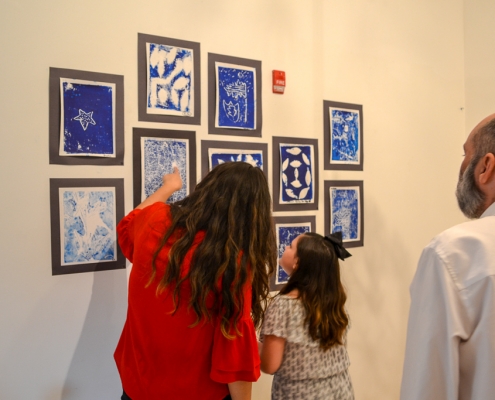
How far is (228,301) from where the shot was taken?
1.33 metres

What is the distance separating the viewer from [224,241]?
136 cm

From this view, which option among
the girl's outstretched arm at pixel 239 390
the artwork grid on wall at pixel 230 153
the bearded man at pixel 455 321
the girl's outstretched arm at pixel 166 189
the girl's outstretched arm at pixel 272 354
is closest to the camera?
the bearded man at pixel 455 321

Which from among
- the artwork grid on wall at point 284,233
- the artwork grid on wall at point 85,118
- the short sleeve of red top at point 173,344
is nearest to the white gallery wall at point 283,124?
the artwork grid on wall at point 85,118

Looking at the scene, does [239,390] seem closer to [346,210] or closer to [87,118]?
[87,118]

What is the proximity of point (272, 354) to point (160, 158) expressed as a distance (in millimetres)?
955

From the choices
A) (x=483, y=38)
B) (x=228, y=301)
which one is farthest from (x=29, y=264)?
(x=483, y=38)

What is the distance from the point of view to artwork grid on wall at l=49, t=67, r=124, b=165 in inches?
68.3

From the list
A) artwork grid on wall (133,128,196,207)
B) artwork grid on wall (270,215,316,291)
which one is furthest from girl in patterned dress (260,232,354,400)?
artwork grid on wall (133,128,196,207)

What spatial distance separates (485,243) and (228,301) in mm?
719

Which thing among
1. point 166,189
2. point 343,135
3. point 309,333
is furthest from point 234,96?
point 309,333

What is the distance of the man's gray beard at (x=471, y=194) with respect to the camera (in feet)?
3.98

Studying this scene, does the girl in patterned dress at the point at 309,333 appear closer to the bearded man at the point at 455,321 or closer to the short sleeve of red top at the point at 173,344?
the short sleeve of red top at the point at 173,344

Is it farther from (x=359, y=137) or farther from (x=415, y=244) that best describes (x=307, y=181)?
(x=415, y=244)

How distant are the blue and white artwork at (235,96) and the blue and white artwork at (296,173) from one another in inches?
10.2
